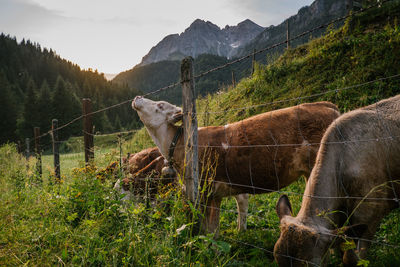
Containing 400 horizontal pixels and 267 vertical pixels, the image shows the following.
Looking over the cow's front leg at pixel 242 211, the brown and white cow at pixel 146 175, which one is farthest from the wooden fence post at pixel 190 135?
the cow's front leg at pixel 242 211

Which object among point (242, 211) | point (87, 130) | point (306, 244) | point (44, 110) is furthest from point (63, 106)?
point (306, 244)

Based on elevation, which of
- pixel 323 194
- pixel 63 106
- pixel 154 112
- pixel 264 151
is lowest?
pixel 323 194

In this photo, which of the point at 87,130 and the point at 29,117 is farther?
the point at 29,117

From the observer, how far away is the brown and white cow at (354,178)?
2.15 metres

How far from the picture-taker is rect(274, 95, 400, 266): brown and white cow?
7.05ft

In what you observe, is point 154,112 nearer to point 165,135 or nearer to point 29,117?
point 165,135

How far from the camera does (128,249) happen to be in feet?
7.23

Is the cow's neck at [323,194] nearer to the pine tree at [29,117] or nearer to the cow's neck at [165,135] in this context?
the cow's neck at [165,135]

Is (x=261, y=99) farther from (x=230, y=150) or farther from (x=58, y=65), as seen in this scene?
(x=58, y=65)

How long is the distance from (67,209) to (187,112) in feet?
6.82

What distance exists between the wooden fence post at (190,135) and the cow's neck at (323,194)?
1136mm

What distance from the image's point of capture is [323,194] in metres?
2.20

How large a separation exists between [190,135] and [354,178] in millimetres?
1703

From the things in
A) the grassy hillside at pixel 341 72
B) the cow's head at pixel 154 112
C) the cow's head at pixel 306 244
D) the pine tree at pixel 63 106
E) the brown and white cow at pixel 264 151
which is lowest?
the cow's head at pixel 306 244
